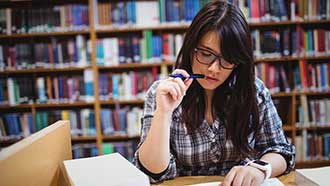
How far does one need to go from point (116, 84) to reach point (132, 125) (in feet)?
1.27

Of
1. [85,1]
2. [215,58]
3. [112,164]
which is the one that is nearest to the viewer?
[112,164]

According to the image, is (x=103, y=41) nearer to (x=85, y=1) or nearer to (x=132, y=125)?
(x=85, y=1)

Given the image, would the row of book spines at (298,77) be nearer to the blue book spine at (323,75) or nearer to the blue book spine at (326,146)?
the blue book spine at (323,75)

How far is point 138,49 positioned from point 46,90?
879 mm

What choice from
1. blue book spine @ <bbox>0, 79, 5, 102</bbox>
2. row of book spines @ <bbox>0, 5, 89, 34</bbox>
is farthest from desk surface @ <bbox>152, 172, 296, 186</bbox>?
blue book spine @ <bbox>0, 79, 5, 102</bbox>

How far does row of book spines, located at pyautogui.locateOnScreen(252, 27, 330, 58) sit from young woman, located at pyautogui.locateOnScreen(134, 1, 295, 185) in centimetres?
169

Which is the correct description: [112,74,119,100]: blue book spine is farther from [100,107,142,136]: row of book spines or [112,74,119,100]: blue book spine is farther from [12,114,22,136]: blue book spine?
[12,114,22,136]: blue book spine

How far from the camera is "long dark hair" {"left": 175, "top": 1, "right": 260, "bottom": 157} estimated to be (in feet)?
3.37

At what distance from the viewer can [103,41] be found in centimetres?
276

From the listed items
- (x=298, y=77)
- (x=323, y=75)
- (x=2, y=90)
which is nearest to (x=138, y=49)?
(x=2, y=90)

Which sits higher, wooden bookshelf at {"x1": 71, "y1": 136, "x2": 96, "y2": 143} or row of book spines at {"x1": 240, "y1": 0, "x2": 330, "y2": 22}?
row of book spines at {"x1": 240, "y1": 0, "x2": 330, "y2": 22}

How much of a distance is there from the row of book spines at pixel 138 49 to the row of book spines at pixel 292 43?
0.71 m

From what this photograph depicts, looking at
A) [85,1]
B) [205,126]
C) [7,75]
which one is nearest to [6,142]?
[7,75]

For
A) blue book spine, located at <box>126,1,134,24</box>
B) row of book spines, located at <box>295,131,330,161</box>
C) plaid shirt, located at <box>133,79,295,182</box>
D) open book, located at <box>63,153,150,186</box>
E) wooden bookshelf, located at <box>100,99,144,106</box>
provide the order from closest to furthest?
1. open book, located at <box>63,153,150,186</box>
2. plaid shirt, located at <box>133,79,295,182</box>
3. blue book spine, located at <box>126,1,134,24</box>
4. wooden bookshelf, located at <box>100,99,144,106</box>
5. row of book spines, located at <box>295,131,330,161</box>
